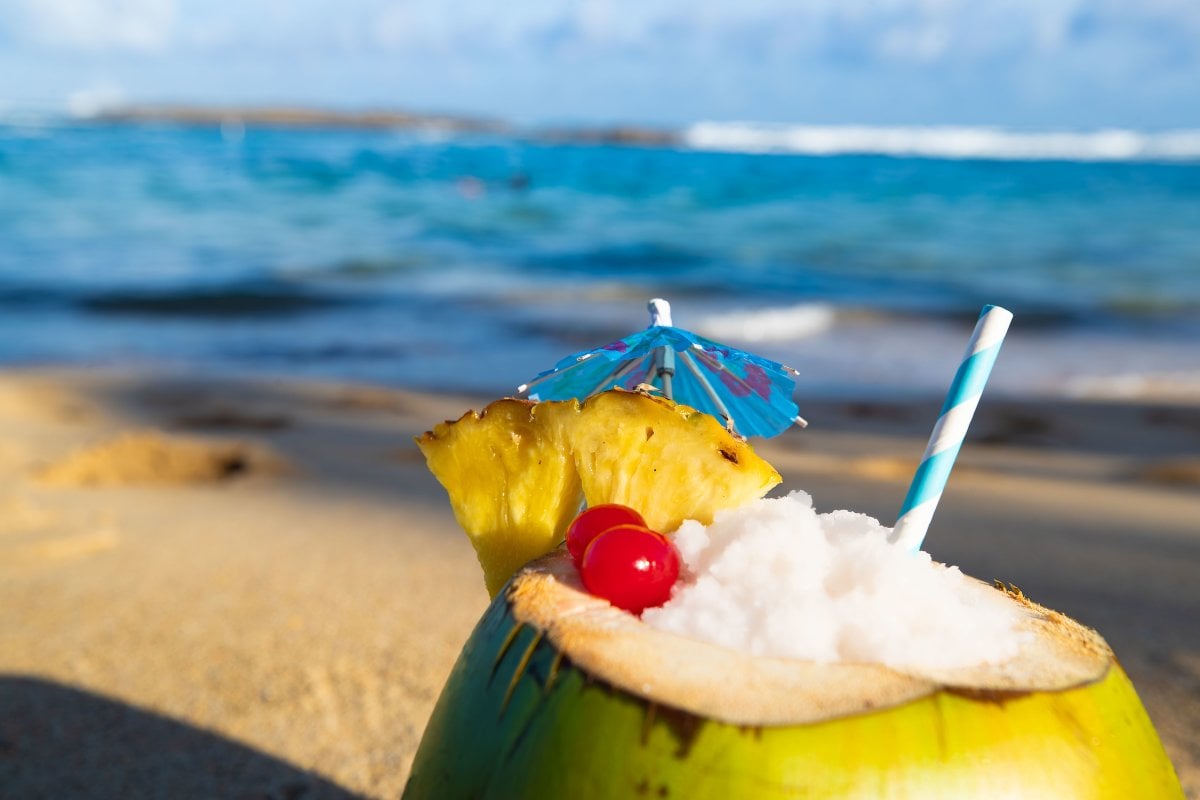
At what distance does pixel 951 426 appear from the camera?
106cm

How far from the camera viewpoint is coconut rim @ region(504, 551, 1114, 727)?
83 centimetres

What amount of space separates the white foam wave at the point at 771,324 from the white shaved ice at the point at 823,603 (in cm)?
609

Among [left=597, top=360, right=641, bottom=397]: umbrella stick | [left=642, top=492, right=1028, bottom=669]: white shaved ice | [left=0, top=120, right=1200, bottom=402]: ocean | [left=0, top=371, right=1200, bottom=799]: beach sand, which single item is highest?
[left=597, top=360, right=641, bottom=397]: umbrella stick

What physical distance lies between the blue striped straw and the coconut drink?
36mm

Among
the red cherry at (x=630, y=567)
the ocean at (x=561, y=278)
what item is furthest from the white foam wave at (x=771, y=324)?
the red cherry at (x=630, y=567)

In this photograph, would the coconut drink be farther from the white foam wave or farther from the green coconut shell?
the white foam wave

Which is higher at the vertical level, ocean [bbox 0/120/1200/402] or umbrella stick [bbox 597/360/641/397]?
umbrella stick [bbox 597/360/641/397]

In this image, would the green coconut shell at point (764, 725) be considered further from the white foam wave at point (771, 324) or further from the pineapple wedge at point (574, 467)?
the white foam wave at point (771, 324)

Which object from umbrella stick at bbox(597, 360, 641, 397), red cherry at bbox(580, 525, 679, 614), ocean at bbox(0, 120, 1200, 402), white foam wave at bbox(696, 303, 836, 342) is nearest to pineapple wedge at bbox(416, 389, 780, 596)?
red cherry at bbox(580, 525, 679, 614)

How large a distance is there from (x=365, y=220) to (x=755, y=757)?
533 inches

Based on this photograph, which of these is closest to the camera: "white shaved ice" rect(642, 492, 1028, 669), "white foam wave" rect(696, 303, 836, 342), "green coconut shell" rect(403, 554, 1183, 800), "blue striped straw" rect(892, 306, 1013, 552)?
"green coconut shell" rect(403, 554, 1183, 800)

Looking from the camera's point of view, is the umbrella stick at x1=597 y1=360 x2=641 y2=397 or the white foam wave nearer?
the umbrella stick at x1=597 y1=360 x2=641 y2=397

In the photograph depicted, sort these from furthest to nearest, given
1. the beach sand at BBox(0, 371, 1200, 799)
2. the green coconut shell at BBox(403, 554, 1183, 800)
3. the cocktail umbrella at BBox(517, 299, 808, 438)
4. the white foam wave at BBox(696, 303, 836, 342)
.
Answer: the white foam wave at BBox(696, 303, 836, 342), the beach sand at BBox(0, 371, 1200, 799), the cocktail umbrella at BBox(517, 299, 808, 438), the green coconut shell at BBox(403, 554, 1183, 800)

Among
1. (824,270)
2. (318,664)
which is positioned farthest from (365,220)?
(318,664)
